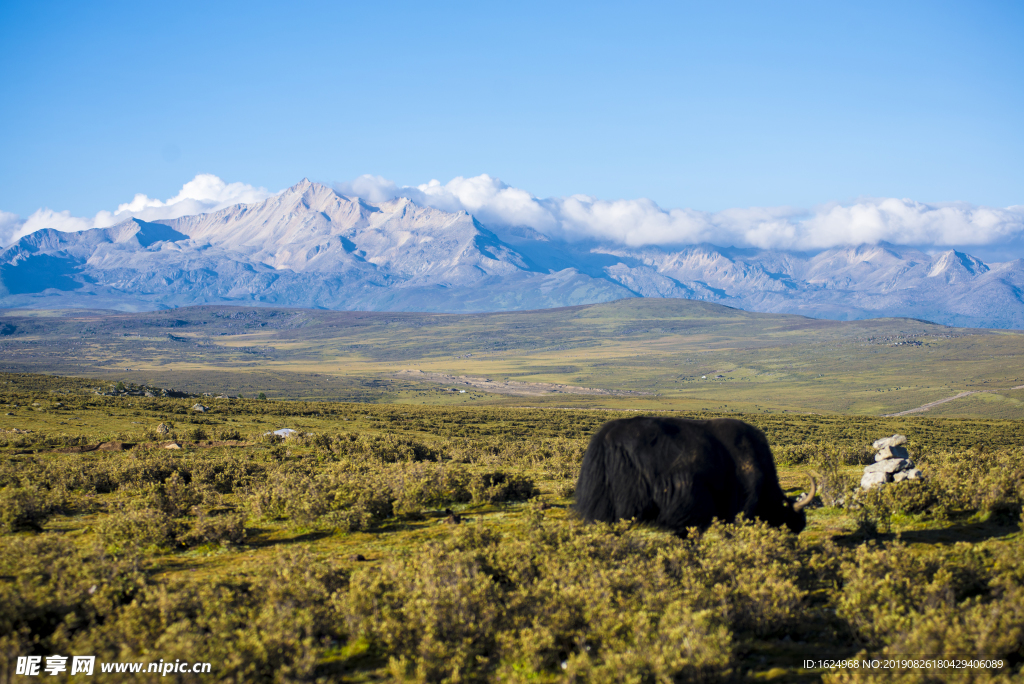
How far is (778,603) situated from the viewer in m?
7.92

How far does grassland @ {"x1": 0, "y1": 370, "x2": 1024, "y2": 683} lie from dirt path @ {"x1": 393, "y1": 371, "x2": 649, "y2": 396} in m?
101

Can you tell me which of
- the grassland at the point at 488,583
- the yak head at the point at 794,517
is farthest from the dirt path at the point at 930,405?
the yak head at the point at 794,517

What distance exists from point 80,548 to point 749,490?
11.7 m

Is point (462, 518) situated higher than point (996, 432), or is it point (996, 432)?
point (462, 518)

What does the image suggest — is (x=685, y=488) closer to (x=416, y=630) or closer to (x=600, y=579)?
(x=600, y=579)

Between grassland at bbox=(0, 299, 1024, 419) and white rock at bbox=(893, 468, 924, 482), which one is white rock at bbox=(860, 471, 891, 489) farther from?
grassland at bbox=(0, 299, 1024, 419)

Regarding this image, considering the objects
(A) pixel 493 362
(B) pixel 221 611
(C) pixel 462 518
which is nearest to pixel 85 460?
(C) pixel 462 518

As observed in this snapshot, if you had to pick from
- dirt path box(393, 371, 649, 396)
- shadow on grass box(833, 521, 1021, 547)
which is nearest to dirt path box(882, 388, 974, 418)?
dirt path box(393, 371, 649, 396)

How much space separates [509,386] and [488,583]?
12043 centimetres

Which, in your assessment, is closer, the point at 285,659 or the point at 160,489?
the point at 285,659

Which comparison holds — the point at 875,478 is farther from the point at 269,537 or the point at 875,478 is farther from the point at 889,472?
the point at 269,537

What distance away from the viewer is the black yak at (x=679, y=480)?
1088cm

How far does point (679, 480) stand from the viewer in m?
10.9

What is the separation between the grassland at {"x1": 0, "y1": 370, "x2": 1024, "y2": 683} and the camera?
22.2 ft
